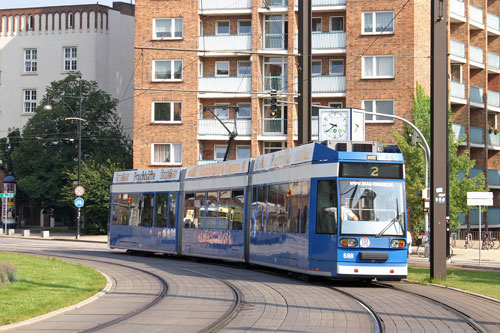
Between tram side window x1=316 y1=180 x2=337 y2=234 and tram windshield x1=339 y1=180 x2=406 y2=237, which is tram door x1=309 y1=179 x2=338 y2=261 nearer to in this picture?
tram side window x1=316 y1=180 x2=337 y2=234

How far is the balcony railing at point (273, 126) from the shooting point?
5234cm

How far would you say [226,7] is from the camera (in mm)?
52438

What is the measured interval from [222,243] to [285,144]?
28.5m

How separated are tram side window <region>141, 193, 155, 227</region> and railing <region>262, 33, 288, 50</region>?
2446 cm

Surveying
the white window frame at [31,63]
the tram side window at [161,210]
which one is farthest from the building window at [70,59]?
the tram side window at [161,210]

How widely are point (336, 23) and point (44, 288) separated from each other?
38.0 metres

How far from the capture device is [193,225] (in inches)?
1052

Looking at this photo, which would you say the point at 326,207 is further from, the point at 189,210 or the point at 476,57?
the point at 476,57

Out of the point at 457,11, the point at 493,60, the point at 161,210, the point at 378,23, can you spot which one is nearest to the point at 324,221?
the point at 161,210

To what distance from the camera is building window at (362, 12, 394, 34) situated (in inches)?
1957

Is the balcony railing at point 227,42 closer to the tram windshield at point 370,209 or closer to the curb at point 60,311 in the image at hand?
the tram windshield at point 370,209

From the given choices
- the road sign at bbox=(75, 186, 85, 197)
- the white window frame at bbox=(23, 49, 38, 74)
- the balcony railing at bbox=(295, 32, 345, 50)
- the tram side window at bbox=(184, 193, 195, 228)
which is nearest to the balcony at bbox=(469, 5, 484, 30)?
the balcony railing at bbox=(295, 32, 345, 50)

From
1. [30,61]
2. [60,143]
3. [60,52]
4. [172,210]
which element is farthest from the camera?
[30,61]

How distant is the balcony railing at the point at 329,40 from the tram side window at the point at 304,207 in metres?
33.2
